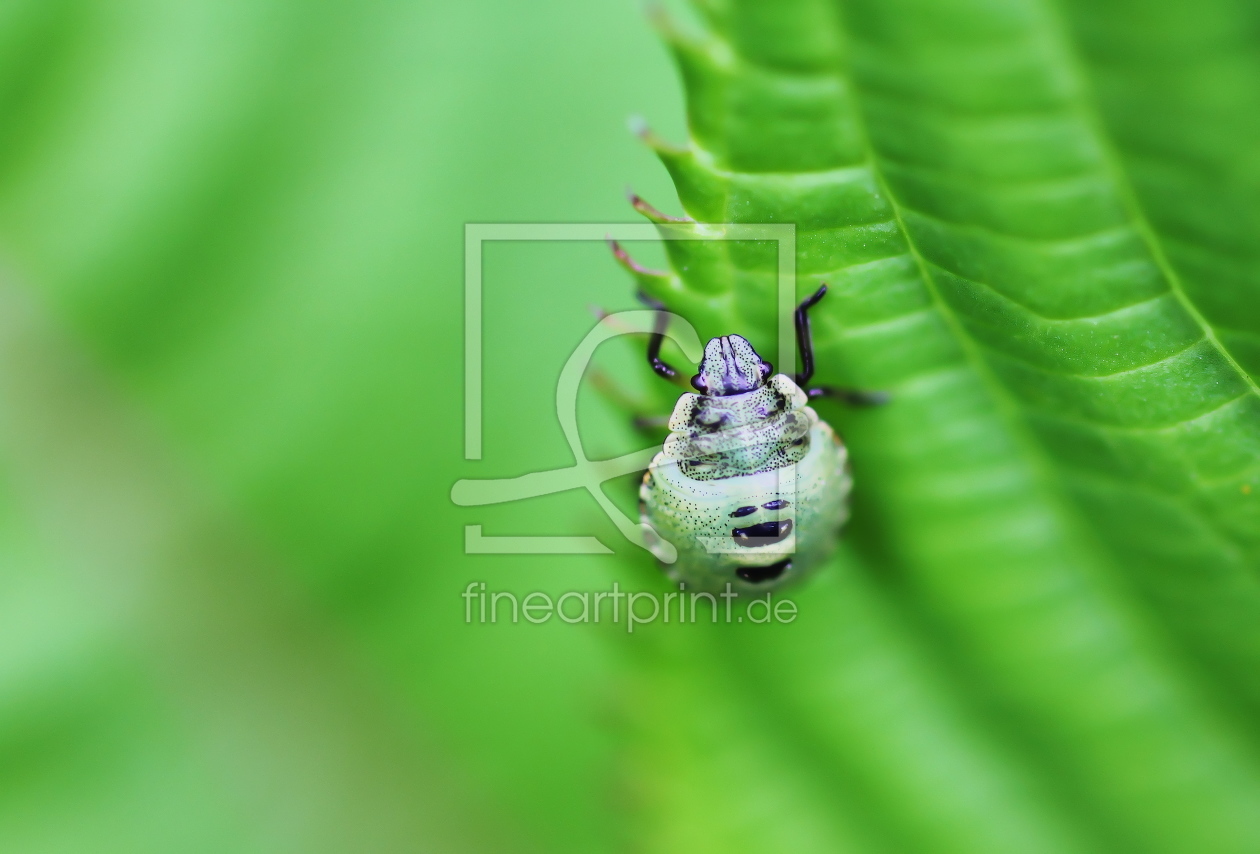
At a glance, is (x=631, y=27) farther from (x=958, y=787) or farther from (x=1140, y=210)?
(x=958, y=787)

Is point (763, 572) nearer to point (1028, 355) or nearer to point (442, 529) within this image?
point (1028, 355)

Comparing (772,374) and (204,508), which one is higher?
(772,374)

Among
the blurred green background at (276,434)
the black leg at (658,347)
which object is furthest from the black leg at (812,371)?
the blurred green background at (276,434)

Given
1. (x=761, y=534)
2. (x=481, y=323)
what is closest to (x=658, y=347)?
(x=761, y=534)

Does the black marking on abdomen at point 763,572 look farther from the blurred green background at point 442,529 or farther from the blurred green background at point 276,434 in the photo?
the blurred green background at point 276,434

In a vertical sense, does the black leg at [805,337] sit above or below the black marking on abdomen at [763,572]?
above

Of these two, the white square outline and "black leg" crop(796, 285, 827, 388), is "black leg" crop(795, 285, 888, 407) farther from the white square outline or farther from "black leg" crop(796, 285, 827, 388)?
the white square outline

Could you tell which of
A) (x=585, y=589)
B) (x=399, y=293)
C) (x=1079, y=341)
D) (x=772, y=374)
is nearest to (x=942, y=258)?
(x=1079, y=341)
